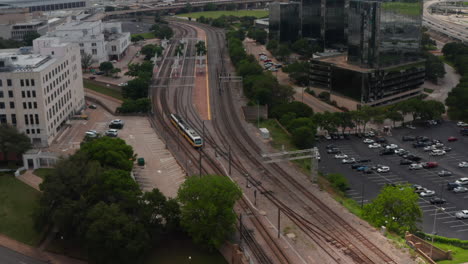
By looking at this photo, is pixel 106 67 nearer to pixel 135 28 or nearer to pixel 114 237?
pixel 114 237

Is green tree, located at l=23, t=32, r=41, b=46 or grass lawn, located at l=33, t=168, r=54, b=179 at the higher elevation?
green tree, located at l=23, t=32, r=41, b=46

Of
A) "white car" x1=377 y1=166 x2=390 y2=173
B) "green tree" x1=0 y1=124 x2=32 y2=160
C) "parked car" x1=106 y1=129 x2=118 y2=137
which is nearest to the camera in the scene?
"green tree" x1=0 y1=124 x2=32 y2=160

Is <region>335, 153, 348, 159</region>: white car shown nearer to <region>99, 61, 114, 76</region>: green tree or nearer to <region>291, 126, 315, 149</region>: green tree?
<region>291, 126, 315, 149</region>: green tree

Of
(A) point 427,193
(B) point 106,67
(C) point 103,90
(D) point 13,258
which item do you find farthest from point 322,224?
(B) point 106,67

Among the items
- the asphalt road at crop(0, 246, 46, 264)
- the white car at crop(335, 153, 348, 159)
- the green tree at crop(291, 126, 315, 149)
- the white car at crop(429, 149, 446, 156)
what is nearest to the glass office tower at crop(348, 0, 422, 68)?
the white car at crop(429, 149, 446, 156)

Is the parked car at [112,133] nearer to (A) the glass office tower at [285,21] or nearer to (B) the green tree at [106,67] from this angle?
(B) the green tree at [106,67]

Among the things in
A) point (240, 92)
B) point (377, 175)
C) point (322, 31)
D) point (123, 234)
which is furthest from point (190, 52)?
point (123, 234)

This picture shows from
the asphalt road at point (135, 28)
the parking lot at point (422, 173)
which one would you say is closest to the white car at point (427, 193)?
the parking lot at point (422, 173)

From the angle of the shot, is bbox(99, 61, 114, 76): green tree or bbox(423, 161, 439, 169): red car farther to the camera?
bbox(99, 61, 114, 76): green tree
